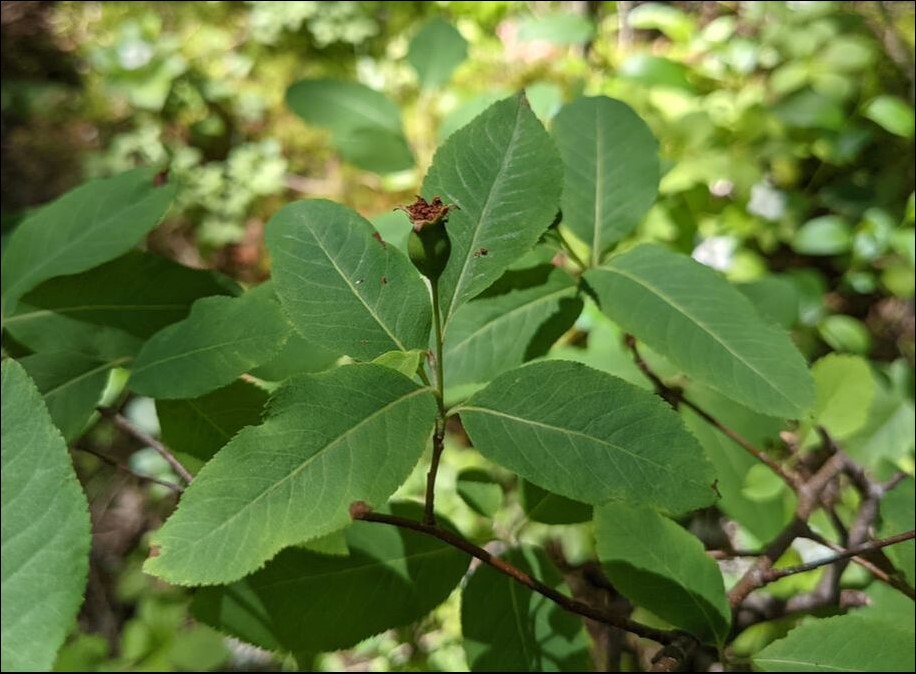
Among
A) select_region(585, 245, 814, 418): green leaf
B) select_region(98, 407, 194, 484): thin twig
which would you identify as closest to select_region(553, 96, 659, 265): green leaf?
select_region(585, 245, 814, 418): green leaf

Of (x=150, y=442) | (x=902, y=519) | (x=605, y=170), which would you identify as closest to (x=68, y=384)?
(x=150, y=442)

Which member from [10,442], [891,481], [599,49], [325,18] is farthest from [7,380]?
[325,18]

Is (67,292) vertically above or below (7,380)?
below

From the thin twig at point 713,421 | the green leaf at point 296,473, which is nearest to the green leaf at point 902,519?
the thin twig at point 713,421

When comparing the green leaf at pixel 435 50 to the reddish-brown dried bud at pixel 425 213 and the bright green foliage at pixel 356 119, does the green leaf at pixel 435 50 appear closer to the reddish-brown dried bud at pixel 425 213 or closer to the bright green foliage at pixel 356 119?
the bright green foliage at pixel 356 119

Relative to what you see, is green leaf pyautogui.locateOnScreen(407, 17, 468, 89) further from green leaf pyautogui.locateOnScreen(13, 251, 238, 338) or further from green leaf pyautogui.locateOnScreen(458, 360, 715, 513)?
green leaf pyautogui.locateOnScreen(458, 360, 715, 513)

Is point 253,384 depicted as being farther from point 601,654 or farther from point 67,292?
point 601,654

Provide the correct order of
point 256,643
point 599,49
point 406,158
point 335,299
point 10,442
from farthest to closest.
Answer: point 599,49 < point 406,158 < point 256,643 < point 335,299 < point 10,442

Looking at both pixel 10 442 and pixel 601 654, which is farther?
pixel 601 654
